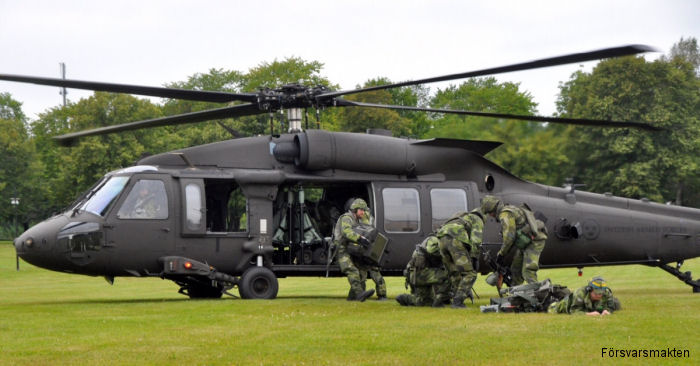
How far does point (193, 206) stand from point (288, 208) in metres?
A: 2.29

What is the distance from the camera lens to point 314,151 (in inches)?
720

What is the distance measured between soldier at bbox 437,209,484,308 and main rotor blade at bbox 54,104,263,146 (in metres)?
5.06

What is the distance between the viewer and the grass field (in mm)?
9633

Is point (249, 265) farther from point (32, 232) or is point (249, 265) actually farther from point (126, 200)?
point (32, 232)

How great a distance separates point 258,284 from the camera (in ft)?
59.1

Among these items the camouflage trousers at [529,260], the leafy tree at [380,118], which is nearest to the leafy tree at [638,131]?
the leafy tree at [380,118]

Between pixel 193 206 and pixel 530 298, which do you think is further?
pixel 193 206

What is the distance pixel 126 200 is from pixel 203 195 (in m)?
1.50

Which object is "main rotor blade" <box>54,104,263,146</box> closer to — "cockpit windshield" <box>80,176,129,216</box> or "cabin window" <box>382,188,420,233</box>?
"cockpit windshield" <box>80,176,129,216</box>

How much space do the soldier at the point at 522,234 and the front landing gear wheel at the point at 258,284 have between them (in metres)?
4.64

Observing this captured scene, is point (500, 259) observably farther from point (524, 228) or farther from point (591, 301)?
point (591, 301)

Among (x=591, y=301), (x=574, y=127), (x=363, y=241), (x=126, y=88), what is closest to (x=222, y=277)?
(x=363, y=241)

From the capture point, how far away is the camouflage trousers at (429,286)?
52.4 ft

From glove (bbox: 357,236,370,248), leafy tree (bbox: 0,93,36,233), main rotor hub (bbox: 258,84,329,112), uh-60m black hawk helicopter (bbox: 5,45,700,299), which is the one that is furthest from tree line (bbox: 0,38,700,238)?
glove (bbox: 357,236,370,248)
